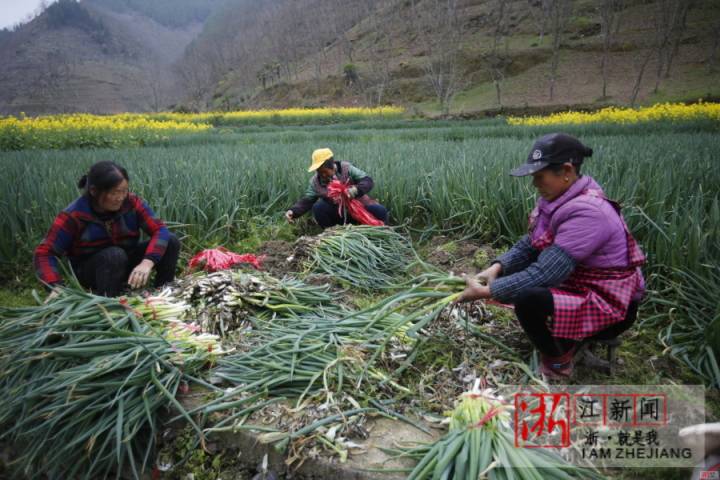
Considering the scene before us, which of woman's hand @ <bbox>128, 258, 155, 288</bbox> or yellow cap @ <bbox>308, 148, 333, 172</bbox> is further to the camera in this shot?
yellow cap @ <bbox>308, 148, 333, 172</bbox>

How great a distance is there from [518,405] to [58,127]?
12.4 meters

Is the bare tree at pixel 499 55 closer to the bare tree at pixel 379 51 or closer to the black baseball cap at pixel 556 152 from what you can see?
the bare tree at pixel 379 51

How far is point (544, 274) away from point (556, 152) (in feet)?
1.58

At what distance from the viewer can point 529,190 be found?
3416 millimetres

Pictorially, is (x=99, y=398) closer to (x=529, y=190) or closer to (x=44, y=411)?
(x=44, y=411)

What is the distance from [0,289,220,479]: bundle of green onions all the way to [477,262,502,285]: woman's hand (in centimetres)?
131

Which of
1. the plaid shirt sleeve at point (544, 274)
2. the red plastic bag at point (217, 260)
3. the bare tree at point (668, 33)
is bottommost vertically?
the red plastic bag at point (217, 260)

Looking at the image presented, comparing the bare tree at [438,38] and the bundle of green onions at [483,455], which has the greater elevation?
the bare tree at [438,38]

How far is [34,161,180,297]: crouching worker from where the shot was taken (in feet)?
7.82

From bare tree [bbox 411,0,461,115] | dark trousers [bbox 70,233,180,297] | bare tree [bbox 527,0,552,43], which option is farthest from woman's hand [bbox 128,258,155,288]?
bare tree [bbox 527,0,552,43]

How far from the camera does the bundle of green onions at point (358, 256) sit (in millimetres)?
2941

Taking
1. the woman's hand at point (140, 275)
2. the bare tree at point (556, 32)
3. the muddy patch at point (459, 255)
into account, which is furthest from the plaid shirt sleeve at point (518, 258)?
the bare tree at point (556, 32)

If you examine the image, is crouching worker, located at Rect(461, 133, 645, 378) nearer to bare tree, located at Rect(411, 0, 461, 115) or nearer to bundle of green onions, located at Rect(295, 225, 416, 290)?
bundle of green onions, located at Rect(295, 225, 416, 290)

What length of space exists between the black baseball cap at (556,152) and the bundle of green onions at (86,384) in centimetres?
163
